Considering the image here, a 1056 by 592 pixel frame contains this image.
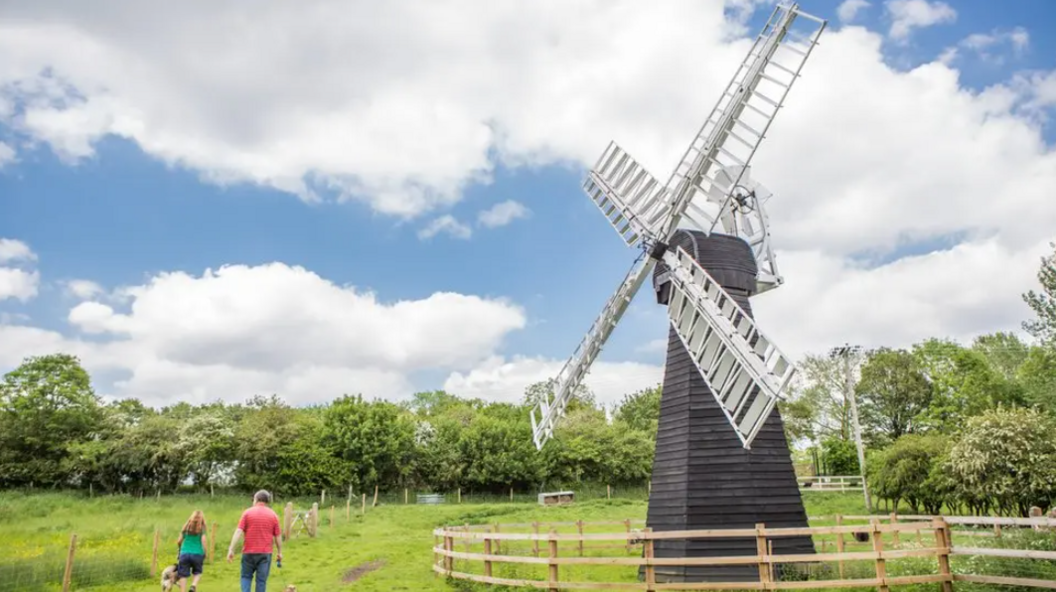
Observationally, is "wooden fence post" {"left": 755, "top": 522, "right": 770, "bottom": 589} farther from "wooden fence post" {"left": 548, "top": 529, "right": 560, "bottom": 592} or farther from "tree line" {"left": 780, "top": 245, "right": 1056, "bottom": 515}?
"tree line" {"left": 780, "top": 245, "right": 1056, "bottom": 515}

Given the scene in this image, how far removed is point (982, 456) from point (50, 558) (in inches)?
1106

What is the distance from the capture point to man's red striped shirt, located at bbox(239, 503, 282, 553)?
933cm

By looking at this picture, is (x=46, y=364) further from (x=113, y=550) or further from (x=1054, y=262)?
(x=1054, y=262)

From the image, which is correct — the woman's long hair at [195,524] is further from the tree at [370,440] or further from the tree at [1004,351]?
the tree at [1004,351]

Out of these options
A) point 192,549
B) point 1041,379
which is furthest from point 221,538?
point 1041,379

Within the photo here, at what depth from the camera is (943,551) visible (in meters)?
10.6

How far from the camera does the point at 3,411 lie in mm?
40656

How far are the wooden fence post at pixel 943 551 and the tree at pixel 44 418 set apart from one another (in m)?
43.0

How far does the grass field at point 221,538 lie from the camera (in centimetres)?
1351

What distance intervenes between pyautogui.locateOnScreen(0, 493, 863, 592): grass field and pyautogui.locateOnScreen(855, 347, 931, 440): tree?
12.6 meters

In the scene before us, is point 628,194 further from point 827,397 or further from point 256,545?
point 827,397

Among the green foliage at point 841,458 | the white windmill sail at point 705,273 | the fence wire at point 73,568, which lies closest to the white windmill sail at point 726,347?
the white windmill sail at point 705,273

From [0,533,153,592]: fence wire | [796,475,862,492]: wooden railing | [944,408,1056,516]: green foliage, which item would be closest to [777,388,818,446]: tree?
[796,475,862,492]: wooden railing

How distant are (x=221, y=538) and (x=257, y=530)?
12403mm
